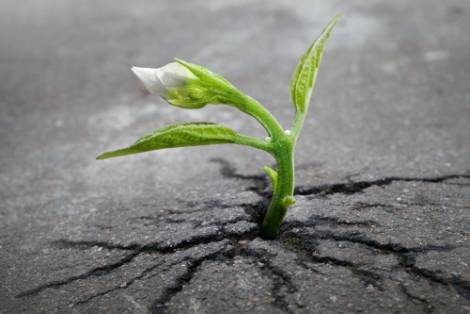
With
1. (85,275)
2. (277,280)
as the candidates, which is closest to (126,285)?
(85,275)

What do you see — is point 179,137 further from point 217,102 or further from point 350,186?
point 350,186

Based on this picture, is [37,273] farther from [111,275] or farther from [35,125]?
[35,125]

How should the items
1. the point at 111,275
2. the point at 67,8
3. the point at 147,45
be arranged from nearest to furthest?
the point at 111,275, the point at 147,45, the point at 67,8

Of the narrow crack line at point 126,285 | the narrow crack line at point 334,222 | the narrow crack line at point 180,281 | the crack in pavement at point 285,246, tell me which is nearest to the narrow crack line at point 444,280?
the crack in pavement at point 285,246

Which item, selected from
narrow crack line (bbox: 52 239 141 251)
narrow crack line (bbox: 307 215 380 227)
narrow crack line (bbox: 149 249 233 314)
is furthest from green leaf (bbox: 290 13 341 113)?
narrow crack line (bbox: 52 239 141 251)

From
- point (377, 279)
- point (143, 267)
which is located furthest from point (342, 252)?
point (143, 267)
